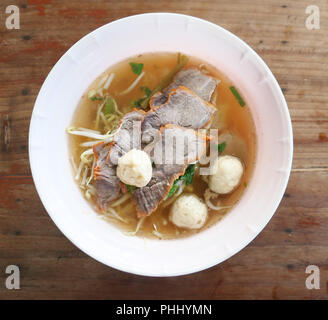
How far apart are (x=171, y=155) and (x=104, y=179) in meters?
0.40

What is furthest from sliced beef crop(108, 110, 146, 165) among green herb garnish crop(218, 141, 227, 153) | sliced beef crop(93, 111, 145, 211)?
green herb garnish crop(218, 141, 227, 153)

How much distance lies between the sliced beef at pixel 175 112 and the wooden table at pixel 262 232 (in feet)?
1.67

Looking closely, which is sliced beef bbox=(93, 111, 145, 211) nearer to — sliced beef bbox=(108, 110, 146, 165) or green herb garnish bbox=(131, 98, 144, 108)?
sliced beef bbox=(108, 110, 146, 165)

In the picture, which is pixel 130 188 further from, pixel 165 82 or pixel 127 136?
pixel 165 82

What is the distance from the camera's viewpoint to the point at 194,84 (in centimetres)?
196

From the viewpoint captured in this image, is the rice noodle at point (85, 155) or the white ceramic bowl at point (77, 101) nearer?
the white ceramic bowl at point (77, 101)

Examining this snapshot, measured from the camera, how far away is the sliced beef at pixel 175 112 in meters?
1.88

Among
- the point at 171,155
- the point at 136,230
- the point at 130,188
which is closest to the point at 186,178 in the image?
the point at 171,155

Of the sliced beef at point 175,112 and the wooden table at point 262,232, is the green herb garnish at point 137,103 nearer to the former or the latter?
the sliced beef at point 175,112

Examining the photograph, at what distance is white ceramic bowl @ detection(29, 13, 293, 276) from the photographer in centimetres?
172

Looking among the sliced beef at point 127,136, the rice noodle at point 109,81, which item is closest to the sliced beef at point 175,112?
the sliced beef at point 127,136

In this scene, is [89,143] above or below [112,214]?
above
